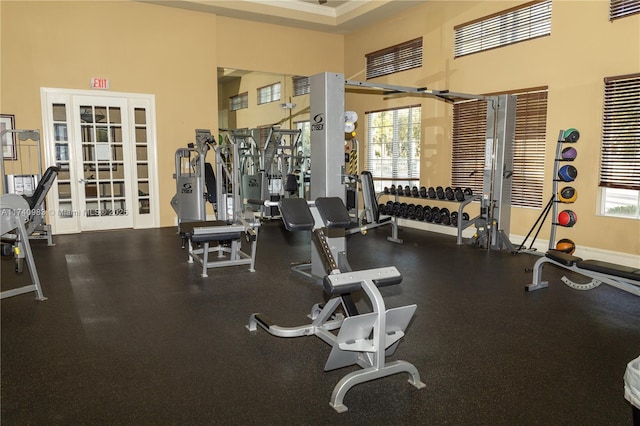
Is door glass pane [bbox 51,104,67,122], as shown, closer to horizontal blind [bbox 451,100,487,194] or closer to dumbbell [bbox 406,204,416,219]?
dumbbell [bbox 406,204,416,219]

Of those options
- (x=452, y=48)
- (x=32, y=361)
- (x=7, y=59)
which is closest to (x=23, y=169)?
(x=7, y=59)

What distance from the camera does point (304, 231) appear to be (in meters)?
5.59

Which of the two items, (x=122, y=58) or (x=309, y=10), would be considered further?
(x=309, y=10)

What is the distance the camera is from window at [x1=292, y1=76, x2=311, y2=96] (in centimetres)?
866

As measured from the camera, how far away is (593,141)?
4902mm

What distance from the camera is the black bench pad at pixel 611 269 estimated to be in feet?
10.3

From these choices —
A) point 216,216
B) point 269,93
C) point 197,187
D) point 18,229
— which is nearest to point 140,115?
point 197,187

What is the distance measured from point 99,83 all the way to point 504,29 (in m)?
5.57

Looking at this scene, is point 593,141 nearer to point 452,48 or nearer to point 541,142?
point 541,142

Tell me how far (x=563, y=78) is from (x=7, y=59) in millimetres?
6903

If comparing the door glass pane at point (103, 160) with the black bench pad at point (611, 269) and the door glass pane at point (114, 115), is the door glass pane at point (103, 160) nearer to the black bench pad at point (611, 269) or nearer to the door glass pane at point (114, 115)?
the door glass pane at point (114, 115)

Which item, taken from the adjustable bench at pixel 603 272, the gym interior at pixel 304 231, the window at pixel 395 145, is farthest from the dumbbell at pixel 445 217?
the adjustable bench at pixel 603 272

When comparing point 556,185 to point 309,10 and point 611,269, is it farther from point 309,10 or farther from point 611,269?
point 309,10

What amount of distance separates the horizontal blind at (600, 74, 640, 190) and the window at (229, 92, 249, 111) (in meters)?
6.40
